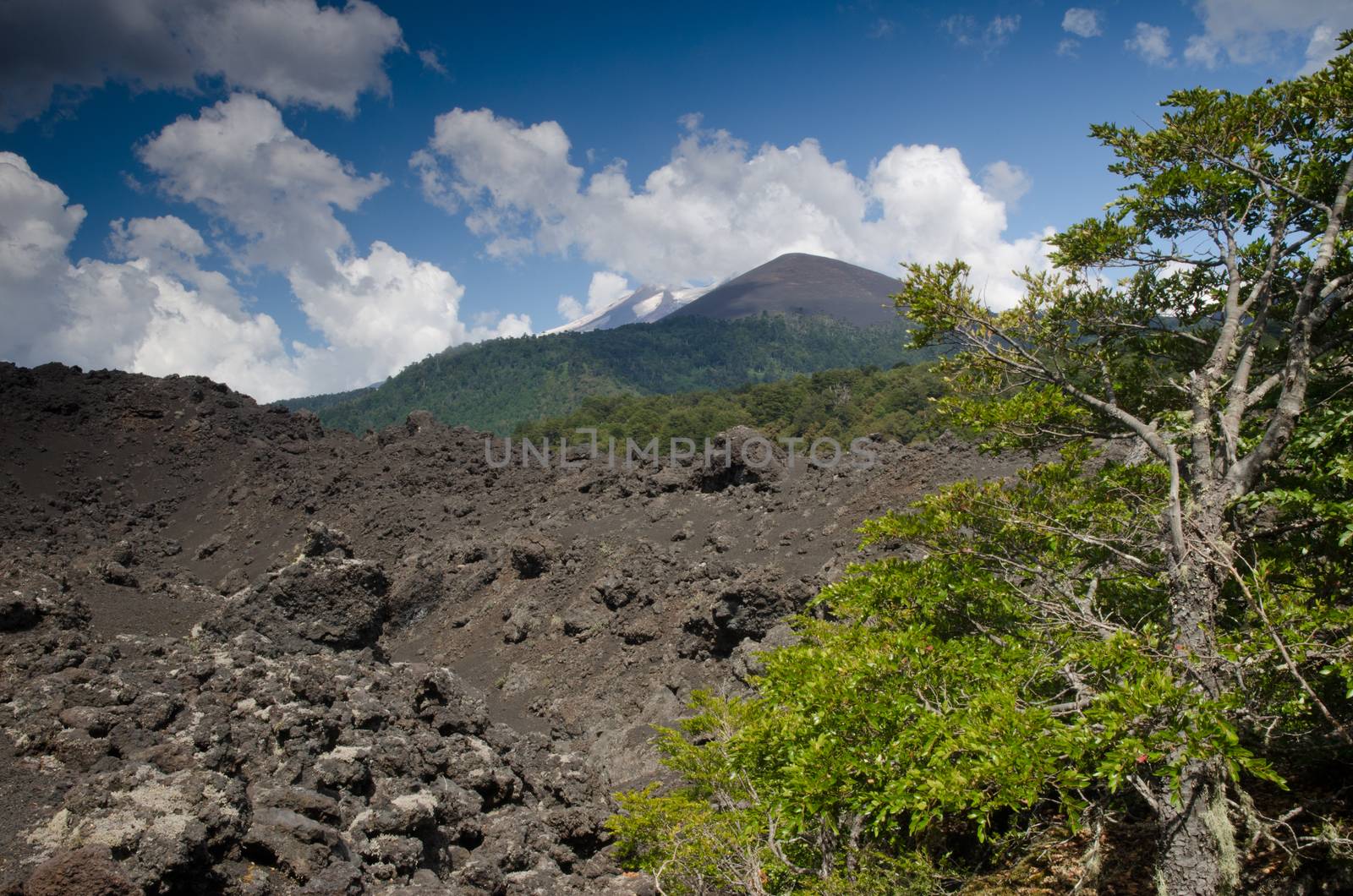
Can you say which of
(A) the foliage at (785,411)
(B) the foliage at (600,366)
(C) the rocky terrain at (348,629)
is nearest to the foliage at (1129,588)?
(C) the rocky terrain at (348,629)

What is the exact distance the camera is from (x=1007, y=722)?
4.23 metres

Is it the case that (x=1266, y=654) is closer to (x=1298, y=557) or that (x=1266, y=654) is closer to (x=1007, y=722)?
(x=1007, y=722)

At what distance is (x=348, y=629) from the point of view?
1277 cm

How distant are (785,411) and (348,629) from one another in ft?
203

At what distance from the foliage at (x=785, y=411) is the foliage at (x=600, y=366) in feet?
73.6

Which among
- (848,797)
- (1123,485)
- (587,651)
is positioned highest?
(1123,485)

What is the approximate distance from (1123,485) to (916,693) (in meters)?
2.69

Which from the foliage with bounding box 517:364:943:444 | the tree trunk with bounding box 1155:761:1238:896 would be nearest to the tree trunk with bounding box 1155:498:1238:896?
the tree trunk with bounding box 1155:761:1238:896

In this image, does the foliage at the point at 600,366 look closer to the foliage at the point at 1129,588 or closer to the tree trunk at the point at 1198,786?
the foliage at the point at 1129,588

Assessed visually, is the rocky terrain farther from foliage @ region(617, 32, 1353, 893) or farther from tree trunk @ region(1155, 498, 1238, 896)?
tree trunk @ region(1155, 498, 1238, 896)

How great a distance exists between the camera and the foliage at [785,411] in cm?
5984

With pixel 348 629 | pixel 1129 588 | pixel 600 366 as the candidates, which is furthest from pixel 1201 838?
pixel 600 366

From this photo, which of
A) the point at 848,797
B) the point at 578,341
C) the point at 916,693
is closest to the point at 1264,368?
the point at 916,693

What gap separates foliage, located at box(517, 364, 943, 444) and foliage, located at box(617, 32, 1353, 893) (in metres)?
48.5
